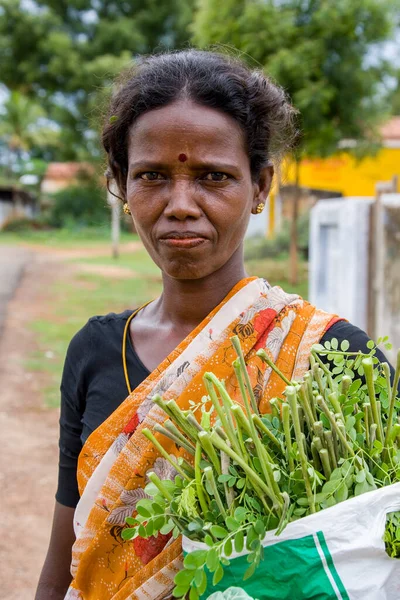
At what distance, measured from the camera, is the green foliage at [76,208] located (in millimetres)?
31625

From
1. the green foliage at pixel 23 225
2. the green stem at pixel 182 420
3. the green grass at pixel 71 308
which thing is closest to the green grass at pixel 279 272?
the green grass at pixel 71 308

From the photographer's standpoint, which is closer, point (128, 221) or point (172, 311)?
point (172, 311)

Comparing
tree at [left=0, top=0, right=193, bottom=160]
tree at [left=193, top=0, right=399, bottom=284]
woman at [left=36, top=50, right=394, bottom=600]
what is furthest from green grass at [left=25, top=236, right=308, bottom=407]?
tree at [left=0, top=0, right=193, bottom=160]

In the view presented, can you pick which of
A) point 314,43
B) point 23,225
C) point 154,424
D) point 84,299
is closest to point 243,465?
point 154,424

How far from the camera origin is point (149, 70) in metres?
1.61

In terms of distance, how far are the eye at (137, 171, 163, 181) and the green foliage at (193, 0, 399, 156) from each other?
8.49 metres

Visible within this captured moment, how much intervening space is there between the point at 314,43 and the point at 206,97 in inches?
366

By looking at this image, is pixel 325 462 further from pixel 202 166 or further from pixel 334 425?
pixel 202 166

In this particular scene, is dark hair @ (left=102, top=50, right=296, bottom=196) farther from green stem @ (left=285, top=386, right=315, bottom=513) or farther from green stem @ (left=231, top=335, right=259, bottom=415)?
green stem @ (left=285, top=386, right=315, bottom=513)

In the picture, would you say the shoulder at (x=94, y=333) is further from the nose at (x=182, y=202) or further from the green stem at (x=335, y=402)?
the green stem at (x=335, y=402)

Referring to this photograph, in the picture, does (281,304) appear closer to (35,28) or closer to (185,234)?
(185,234)

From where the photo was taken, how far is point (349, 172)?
1205 cm

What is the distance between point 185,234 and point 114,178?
416mm

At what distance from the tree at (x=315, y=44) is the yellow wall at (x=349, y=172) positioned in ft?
2.74
